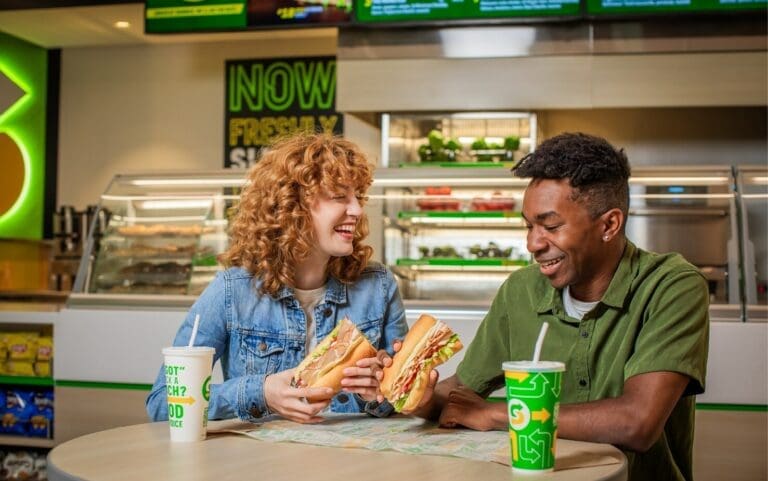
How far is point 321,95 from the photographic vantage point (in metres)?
6.75

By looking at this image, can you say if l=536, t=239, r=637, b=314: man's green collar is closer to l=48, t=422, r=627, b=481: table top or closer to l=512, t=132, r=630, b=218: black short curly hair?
l=512, t=132, r=630, b=218: black short curly hair

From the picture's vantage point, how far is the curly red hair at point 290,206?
6.95 feet

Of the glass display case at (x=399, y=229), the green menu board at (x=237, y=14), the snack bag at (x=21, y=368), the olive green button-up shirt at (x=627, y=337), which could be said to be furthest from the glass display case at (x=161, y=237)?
the olive green button-up shirt at (x=627, y=337)

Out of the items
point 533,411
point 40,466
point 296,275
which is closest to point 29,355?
point 40,466

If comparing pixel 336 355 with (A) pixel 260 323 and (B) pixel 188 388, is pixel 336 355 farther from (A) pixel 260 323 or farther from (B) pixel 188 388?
(A) pixel 260 323

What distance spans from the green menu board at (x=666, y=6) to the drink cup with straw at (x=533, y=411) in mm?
3864

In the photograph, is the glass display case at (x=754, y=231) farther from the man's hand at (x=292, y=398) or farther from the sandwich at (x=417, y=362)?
the man's hand at (x=292, y=398)

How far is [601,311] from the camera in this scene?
194cm

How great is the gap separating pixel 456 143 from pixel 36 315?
236cm

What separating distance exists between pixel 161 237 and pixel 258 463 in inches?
119

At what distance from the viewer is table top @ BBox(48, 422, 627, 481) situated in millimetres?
1433

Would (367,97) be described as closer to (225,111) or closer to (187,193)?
(187,193)

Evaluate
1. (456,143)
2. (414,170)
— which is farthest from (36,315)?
(456,143)

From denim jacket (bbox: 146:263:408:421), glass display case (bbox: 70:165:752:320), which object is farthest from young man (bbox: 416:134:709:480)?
glass display case (bbox: 70:165:752:320)
